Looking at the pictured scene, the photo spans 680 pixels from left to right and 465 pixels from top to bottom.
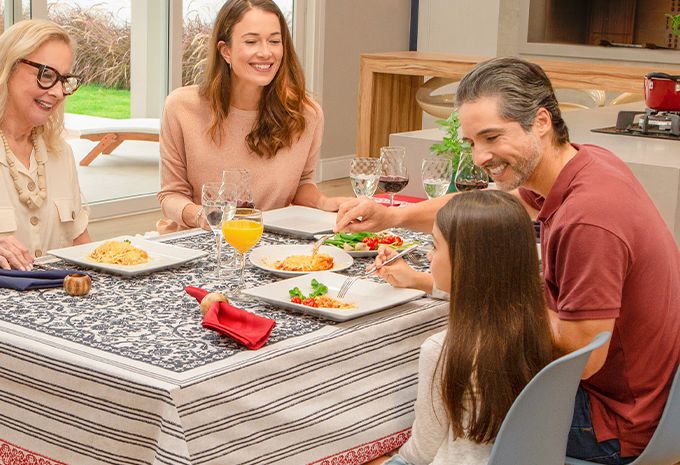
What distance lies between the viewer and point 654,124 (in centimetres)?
377

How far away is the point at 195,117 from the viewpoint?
3.23 metres

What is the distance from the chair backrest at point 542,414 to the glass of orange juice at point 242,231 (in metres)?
0.76

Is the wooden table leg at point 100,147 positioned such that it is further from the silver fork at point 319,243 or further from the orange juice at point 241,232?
the orange juice at point 241,232

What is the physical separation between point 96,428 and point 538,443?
2.37ft

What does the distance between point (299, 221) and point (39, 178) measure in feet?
2.37

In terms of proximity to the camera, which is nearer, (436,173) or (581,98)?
(436,173)

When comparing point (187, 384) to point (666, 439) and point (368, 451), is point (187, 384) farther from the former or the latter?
point (666, 439)

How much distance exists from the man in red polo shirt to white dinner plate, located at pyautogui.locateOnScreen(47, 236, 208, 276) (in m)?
0.75

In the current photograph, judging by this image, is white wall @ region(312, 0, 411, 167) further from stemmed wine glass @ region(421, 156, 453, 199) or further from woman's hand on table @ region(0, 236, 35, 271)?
woman's hand on table @ region(0, 236, 35, 271)

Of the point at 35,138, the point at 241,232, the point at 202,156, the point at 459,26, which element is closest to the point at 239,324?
the point at 241,232

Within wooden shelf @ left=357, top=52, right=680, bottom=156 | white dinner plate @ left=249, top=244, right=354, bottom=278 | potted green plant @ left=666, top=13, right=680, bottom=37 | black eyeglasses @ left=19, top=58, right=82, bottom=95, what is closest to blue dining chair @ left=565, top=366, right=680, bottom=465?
white dinner plate @ left=249, top=244, right=354, bottom=278

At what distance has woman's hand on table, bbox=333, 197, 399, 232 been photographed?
2590 millimetres

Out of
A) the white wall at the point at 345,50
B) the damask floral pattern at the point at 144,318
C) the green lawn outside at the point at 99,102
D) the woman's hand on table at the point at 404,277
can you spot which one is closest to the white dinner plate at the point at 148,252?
the damask floral pattern at the point at 144,318

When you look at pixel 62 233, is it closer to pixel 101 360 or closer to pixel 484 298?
pixel 101 360
